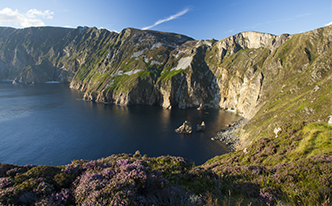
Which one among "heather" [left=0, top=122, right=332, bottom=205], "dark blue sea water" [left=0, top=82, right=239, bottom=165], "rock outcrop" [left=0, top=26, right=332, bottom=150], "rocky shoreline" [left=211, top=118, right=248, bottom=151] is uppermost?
"rock outcrop" [left=0, top=26, right=332, bottom=150]

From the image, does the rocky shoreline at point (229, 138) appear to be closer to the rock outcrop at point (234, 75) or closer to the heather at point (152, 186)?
the rock outcrop at point (234, 75)

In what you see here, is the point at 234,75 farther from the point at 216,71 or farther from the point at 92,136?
the point at 92,136

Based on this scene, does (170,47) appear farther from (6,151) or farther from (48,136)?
(6,151)

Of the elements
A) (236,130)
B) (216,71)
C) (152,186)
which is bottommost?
(236,130)

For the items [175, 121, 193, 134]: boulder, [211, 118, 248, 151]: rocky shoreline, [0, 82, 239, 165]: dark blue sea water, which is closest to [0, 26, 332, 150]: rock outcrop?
[211, 118, 248, 151]: rocky shoreline

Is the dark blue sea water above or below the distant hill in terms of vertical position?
below

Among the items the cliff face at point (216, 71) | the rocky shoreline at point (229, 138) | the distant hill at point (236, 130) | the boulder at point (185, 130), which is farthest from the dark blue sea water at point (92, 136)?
the cliff face at point (216, 71)

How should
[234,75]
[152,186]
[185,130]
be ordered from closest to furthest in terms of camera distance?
[152,186]
[185,130]
[234,75]

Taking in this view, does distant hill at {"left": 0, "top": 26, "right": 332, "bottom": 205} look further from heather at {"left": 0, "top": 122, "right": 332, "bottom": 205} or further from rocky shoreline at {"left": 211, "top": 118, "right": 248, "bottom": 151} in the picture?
rocky shoreline at {"left": 211, "top": 118, "right": 248, "bottom": 151}

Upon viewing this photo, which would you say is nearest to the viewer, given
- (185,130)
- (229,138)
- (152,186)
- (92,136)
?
(152,186)

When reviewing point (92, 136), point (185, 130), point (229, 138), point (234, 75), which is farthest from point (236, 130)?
point (92, 136)
